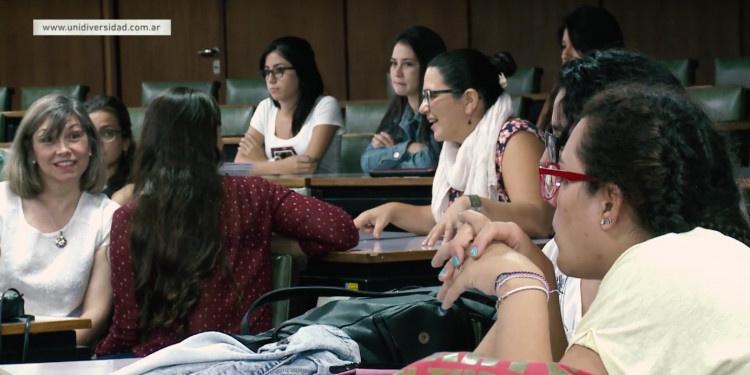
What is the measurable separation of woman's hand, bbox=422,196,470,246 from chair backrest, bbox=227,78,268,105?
5.22 meters

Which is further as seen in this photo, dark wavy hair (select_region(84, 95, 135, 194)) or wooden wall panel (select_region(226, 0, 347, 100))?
wooden wall panel (select_region(226, 0, 347, 100))

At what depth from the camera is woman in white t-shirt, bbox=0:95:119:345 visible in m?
3.51

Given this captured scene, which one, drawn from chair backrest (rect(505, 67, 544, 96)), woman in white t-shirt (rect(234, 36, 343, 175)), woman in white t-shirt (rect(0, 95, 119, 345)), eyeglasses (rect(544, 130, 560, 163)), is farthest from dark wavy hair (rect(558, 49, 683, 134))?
chair backrest (rect(505, 67, 544, 96))

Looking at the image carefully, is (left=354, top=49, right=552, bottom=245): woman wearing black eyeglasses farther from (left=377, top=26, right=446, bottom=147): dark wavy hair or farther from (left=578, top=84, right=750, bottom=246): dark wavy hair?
(left=578, top=84, right=750, bottom=246): dark wavy hair

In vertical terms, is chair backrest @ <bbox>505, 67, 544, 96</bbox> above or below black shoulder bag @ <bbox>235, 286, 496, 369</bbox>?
above

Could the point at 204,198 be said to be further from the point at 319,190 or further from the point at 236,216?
the point at 319,190

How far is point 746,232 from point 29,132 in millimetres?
2644

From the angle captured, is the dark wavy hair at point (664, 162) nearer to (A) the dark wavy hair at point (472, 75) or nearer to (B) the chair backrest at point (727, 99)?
(A) the dark wavy hair at point (472, 75)

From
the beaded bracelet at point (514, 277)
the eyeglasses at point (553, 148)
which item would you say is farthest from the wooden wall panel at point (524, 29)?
the beaded bracelet at point (514, 277)

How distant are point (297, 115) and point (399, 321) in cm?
415

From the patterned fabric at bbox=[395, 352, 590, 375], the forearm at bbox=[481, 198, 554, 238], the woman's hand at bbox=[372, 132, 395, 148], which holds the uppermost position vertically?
the woman's hand at bbox=[372, 132, 395, 148]

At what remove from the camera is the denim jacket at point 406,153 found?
4996mm

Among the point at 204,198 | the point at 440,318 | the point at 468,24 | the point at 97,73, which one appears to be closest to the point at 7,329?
the point at 204,198

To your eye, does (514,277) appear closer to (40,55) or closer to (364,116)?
(364,116)
